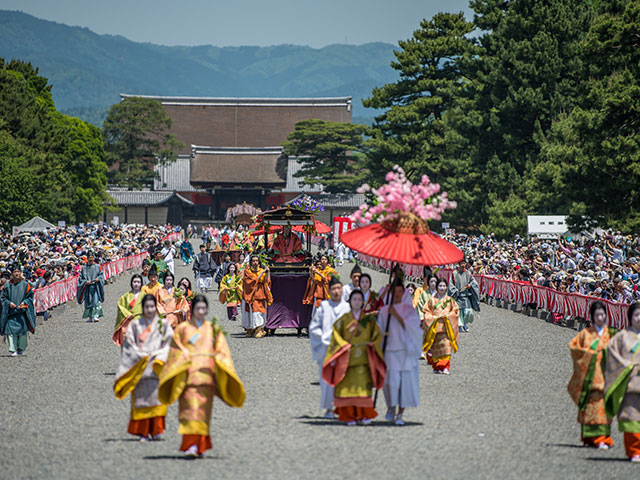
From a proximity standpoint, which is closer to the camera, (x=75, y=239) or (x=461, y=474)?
(x=461, y=474)

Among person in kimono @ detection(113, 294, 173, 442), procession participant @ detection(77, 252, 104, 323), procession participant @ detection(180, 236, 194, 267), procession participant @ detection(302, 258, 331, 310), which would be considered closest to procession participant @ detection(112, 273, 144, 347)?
person in kimono @ detection(113, 294, 173, 442)

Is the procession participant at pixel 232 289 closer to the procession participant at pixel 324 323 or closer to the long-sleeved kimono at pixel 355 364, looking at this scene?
the procession participant at pixel 324 323

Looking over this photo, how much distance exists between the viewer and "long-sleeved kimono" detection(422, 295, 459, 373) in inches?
529

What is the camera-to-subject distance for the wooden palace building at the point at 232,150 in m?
80.6

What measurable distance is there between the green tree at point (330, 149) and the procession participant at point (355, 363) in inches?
2255

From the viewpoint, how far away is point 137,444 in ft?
28.3

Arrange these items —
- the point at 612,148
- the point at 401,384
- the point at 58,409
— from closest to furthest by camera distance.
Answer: the point at 401,384 < the point at 58,409 < the point at 612,148

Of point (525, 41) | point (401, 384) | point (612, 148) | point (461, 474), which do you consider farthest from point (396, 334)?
point (525, 41)

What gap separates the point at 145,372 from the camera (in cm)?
877

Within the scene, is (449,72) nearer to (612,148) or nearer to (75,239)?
(75,239)

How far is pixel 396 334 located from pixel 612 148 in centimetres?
1467

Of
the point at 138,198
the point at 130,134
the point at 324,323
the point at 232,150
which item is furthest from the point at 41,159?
the point at 232,150

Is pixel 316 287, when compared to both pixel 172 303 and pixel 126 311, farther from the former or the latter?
pixel 126 311

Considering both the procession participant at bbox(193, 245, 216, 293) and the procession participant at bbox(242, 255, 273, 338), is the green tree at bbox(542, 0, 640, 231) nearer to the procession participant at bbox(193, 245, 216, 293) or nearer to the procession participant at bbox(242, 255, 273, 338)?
the procession participant at bbox(242, 255, 273, 338)
